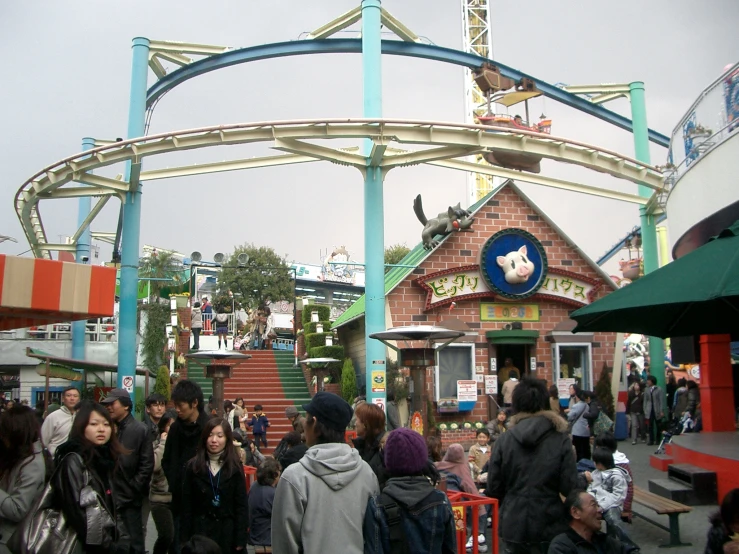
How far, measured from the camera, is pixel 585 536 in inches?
187

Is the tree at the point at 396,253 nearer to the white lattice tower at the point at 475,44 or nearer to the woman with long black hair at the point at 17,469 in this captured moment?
the white lattice tower at the point at 475,44

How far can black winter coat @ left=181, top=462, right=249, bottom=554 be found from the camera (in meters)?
5.36

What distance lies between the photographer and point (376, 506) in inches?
157

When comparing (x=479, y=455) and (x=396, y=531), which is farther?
(x=479, y=455)

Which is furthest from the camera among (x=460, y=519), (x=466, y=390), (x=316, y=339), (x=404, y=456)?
(x=316, y=339)

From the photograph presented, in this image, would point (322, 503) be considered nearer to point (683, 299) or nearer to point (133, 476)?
point (133, 476)

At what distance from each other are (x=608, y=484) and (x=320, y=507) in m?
4.46

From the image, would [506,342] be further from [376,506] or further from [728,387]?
[376,506]

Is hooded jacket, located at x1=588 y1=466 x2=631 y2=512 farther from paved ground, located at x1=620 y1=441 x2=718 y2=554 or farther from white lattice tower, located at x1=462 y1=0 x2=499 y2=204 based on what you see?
white lattice tower, located at x1=462 y1=0 x2=499 y2=204

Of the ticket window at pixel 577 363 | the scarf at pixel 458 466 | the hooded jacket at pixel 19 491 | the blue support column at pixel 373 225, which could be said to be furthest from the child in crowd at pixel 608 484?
the ticket window at pixel 577 363

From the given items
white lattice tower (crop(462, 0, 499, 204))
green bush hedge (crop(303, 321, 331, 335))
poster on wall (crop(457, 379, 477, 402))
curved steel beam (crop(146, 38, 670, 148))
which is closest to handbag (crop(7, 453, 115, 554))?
poster on wall (crop(457, 379, 477, 402))

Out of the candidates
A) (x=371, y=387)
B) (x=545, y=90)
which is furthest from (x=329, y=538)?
(x=545, y=90)

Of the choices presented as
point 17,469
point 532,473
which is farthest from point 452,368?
point 17,469

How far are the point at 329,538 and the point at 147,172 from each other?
14.9 m
